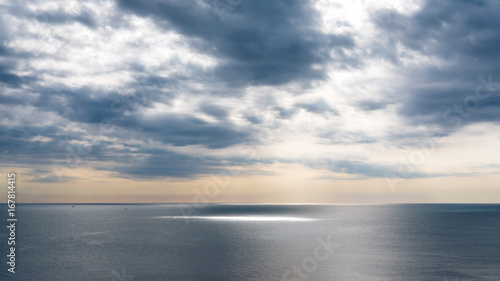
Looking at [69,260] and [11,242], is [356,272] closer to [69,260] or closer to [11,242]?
[69,260]

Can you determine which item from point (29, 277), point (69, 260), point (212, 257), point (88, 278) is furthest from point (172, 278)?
point (69, 260)

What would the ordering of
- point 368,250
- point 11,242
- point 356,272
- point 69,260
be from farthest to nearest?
point 11,242
point 368,250
point 69,260
point 356,272

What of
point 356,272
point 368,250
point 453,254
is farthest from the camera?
point 368,250

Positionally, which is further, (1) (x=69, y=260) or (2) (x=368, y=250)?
(2) (x=368, y=250)

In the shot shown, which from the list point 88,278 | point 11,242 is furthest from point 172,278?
point 11,242

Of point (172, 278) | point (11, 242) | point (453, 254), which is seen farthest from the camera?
point (11, 242)

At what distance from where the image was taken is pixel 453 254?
8400 cm

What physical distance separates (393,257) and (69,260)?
72.3 metres

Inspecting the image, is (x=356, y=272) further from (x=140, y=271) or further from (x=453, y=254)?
(x=140, y=271)

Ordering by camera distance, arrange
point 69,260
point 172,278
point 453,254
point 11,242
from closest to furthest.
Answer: point 172,278 → point 69,260 → point 453,254 → point 11,242

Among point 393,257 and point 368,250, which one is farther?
point 368,250

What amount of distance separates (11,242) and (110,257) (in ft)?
156

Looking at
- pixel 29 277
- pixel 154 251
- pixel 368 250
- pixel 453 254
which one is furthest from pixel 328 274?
pixel 29 277

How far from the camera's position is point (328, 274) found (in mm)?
63531
